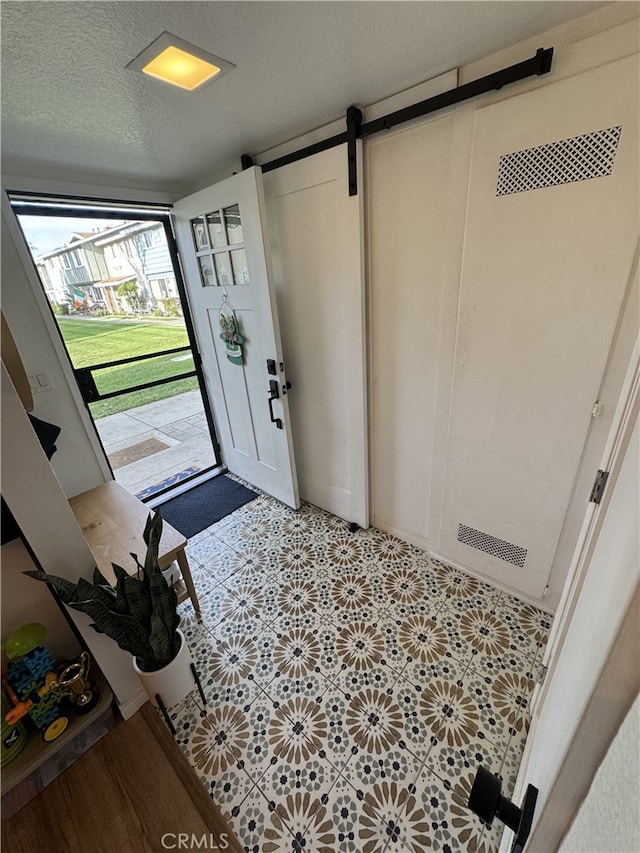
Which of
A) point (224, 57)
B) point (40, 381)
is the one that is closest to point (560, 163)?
point (224, 57)

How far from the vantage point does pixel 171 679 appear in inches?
48.0

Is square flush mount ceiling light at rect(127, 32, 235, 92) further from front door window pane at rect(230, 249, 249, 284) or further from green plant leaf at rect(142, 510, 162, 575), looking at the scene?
green plant leaf at rect(142, 510, 162, 575)

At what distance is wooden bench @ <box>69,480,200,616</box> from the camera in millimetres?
1461

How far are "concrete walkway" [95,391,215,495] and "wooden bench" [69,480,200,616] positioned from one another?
995mm

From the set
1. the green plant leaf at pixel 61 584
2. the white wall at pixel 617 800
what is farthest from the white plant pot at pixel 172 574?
the white wall at pixel 617 800

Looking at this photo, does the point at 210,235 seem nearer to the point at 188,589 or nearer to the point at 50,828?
the point at 188,589

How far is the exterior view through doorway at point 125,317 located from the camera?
2.00 m

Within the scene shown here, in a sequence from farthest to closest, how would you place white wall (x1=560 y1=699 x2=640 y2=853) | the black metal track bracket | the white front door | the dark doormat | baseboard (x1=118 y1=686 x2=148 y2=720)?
1. the dark doormat
2. the white front door
3. the black metal track bracket
4. baseboard (x1=118 y1=686 x2=148 y2=720)
5. white wall (x1=560 y1=699 x2=640 y2=853)

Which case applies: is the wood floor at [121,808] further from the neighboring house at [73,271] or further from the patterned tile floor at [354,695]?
the neighboring house at [73,271]

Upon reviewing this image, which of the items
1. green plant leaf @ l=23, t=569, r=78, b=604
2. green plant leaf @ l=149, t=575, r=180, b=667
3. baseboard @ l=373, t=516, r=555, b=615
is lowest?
baseboard @ l=373, t=516, r=555, b=615

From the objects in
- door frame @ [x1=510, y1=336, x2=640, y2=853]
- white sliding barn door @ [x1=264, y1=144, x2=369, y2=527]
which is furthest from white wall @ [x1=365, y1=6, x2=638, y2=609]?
door frame @ [x1=510, y1=336, x2=640, y2=853]

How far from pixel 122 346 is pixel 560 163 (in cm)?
299

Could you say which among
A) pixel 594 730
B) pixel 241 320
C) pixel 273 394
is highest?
pixel 241 320

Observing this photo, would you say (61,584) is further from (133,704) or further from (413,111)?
(413,111)
